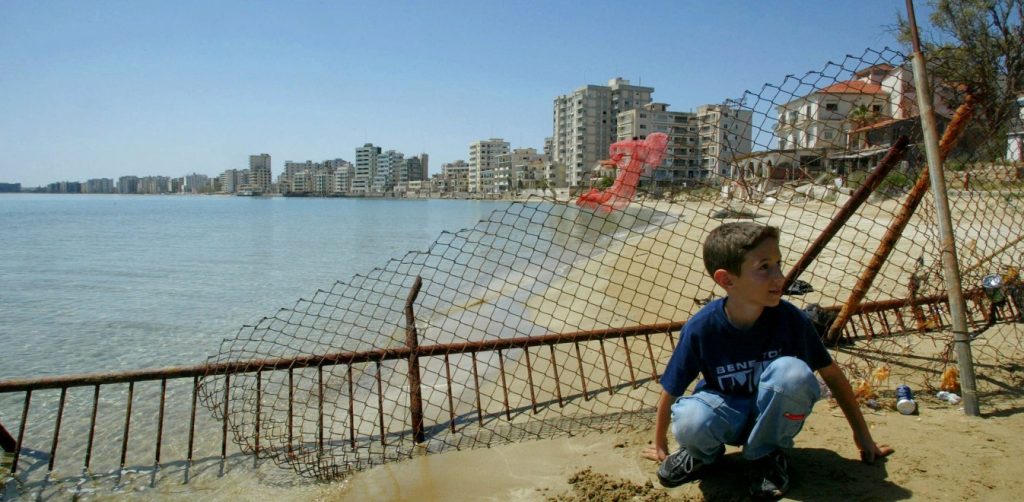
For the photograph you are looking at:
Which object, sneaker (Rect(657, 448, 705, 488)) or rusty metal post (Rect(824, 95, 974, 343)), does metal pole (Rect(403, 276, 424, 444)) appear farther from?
rusty metal post (Rect(824, 95, 974, 343))

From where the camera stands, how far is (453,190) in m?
192

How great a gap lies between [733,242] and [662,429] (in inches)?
41.3

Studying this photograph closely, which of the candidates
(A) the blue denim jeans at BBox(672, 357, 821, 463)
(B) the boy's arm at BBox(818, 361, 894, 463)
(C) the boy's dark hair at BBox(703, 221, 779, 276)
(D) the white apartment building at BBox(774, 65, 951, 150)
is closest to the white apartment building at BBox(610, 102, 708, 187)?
(D) the white apartment building at BBox(774, 65, 951, 150)

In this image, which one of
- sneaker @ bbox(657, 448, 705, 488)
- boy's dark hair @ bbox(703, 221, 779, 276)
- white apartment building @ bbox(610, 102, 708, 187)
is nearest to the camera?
boy's dark hair @ bbox(703, 221, 779, 276)

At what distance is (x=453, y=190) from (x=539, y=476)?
191 m

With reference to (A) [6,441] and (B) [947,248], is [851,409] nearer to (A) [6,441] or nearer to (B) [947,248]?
(B) [947,248]

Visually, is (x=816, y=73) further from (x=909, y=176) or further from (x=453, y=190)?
(x=453, y=190)

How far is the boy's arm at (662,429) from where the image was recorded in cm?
289

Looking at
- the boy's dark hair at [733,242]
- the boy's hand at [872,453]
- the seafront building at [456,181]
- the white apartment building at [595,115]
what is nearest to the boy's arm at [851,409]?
the boy's hand at [872,453]

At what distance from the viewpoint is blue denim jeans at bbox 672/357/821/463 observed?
239cm

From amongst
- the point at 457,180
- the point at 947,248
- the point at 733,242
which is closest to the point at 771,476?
the point at 733,242

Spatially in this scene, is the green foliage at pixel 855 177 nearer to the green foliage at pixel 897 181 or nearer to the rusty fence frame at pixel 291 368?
the green foliage at pixel 897 181

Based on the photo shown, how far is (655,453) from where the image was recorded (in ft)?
10.4

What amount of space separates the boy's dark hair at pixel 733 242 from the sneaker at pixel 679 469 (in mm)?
889
